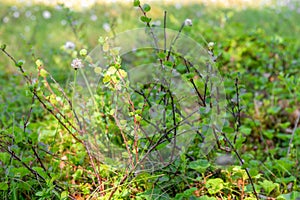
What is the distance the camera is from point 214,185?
1.50 metres

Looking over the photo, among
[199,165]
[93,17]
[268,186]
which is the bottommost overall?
[268,186]

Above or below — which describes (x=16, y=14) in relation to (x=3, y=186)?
above

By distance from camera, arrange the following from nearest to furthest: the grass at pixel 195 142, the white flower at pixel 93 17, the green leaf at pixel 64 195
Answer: the green leaf at pixel 64 195, the grass at pixel 195 142, the white flower at pixel 93 17

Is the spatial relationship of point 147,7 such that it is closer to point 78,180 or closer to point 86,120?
point 86,120

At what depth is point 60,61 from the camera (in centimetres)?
311

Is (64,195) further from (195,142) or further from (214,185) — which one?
(195,142)

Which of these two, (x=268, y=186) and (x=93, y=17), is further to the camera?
(x=93, y=17)

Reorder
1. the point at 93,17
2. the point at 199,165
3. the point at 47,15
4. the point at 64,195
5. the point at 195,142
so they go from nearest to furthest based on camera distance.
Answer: the point at 64,195, the point at 199,165, the point at 195,142, the point at 93,17, the point at 47,15

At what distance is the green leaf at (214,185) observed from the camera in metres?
1.49

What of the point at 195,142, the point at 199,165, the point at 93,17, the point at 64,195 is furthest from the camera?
the point at 93,17

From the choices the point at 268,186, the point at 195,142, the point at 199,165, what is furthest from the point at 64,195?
the point at 268,186

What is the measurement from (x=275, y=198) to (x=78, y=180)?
0.76 m

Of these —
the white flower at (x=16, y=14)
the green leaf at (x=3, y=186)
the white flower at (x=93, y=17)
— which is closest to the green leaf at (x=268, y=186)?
the green leaf at (x=3, y=186)

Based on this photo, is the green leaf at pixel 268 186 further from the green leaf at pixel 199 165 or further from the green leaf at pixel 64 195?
the green leaf at pixel 64 195
